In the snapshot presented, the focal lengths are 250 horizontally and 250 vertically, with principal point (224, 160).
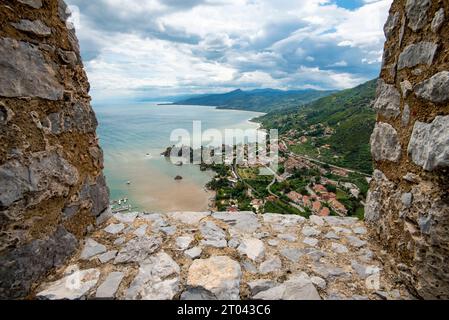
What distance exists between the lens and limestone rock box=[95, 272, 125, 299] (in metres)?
2.09

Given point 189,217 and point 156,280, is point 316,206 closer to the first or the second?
point 189,217

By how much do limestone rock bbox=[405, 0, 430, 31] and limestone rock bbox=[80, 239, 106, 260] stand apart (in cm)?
363

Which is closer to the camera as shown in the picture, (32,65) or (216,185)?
(32,65)

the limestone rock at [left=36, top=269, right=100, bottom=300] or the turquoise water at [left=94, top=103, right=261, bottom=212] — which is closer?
the limestone rock at [left=36, top=269, right=100, bottom=300]

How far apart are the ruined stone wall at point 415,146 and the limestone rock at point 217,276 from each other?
1482 millimetres

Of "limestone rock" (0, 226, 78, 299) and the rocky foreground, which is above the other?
"limestone rock" (0, 226, 78, 299)

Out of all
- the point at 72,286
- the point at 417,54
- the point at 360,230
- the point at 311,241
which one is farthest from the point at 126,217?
the point at 417,54

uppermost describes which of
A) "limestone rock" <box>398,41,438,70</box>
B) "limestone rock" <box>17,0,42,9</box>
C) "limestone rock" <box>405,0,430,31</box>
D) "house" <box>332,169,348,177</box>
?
"limestone rock" <box>17,0,42,9</box>

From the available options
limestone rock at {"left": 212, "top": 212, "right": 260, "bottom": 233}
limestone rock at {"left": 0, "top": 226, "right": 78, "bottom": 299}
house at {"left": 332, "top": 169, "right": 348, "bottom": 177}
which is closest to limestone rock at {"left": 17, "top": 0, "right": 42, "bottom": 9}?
limestone rock at {"left": 0, "top": 226, "right": 78, "bottom": 299}

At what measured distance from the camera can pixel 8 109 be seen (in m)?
1.93

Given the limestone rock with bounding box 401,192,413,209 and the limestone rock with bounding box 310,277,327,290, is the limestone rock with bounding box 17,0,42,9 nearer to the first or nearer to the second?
the limestone rock with bounding box 310,277,327,290
